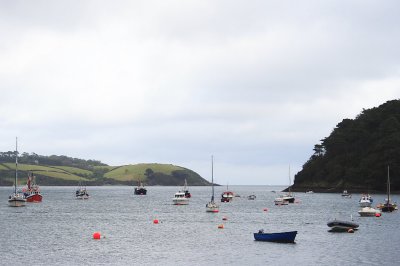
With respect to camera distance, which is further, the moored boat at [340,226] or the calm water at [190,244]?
the moored boat at [340,226]

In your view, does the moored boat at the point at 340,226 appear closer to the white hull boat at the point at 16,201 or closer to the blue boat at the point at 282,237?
the blue boat at the point at 282,237

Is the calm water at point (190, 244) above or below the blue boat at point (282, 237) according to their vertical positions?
below

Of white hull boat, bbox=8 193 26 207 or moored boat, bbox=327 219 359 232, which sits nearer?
moored boat, bbox=327 219 359 232

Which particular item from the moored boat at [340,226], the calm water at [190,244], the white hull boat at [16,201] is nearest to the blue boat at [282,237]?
the calm water at [190,244]

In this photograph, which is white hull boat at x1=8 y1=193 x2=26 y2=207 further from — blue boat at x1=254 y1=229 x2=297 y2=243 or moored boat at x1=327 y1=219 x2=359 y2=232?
blue boat at x1=254 y1=229 x2=297 y2=243

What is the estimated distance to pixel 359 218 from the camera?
12756 centimetres

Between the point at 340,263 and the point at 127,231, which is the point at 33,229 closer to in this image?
the point at 127,231

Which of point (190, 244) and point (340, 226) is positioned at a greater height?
point (340, 226)

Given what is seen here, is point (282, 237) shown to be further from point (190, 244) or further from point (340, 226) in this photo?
point (340, 226)

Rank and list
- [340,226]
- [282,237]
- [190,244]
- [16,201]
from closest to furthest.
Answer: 1. [282,237]
2. [190,244]
3. [340,226]
4. [16,201]

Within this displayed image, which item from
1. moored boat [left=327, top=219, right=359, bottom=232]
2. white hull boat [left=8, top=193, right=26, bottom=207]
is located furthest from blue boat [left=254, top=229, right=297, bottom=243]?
white hull boat [left=8, top=193, right=26, bottom=207]

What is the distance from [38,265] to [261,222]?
6515 cm

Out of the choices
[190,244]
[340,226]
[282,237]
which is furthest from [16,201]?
[282,237]

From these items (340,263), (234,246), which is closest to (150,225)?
(234,246)
